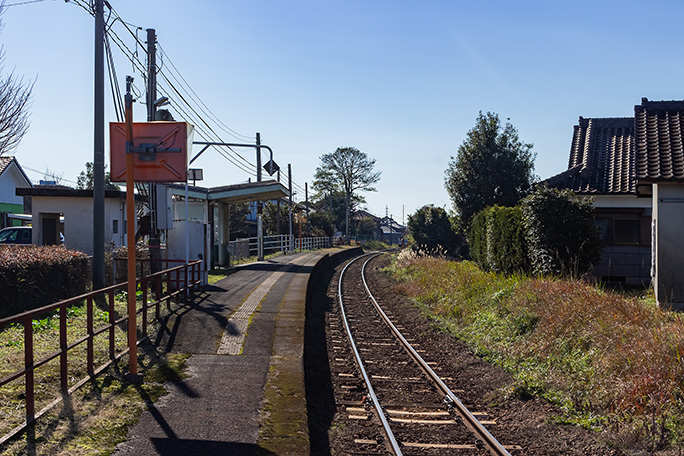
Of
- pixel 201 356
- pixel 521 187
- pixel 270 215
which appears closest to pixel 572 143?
pixel 521 187

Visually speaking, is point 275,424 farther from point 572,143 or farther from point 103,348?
point 572,143

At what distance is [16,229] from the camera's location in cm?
2431

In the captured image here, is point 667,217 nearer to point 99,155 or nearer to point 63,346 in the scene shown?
point 63,346

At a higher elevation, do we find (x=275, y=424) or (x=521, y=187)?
(x=521, y=187)

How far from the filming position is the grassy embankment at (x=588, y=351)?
6.62m

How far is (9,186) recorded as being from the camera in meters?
38.5

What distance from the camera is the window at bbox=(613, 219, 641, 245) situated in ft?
64.8

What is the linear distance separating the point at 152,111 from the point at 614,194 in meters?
14.8

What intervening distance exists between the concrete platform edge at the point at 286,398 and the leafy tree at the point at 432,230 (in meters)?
23.7

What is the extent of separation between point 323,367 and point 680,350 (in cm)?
531

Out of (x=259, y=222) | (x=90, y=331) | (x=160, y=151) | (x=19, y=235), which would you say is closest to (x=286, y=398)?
(x=90, y=331)

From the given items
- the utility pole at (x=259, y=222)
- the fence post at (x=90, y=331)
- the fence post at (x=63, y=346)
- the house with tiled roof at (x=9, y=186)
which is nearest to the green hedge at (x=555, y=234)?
the fence post at (x=90, y=331)

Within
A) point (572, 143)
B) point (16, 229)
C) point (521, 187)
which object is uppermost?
point (572, 143)

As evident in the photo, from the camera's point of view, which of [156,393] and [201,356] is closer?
[156,393]
